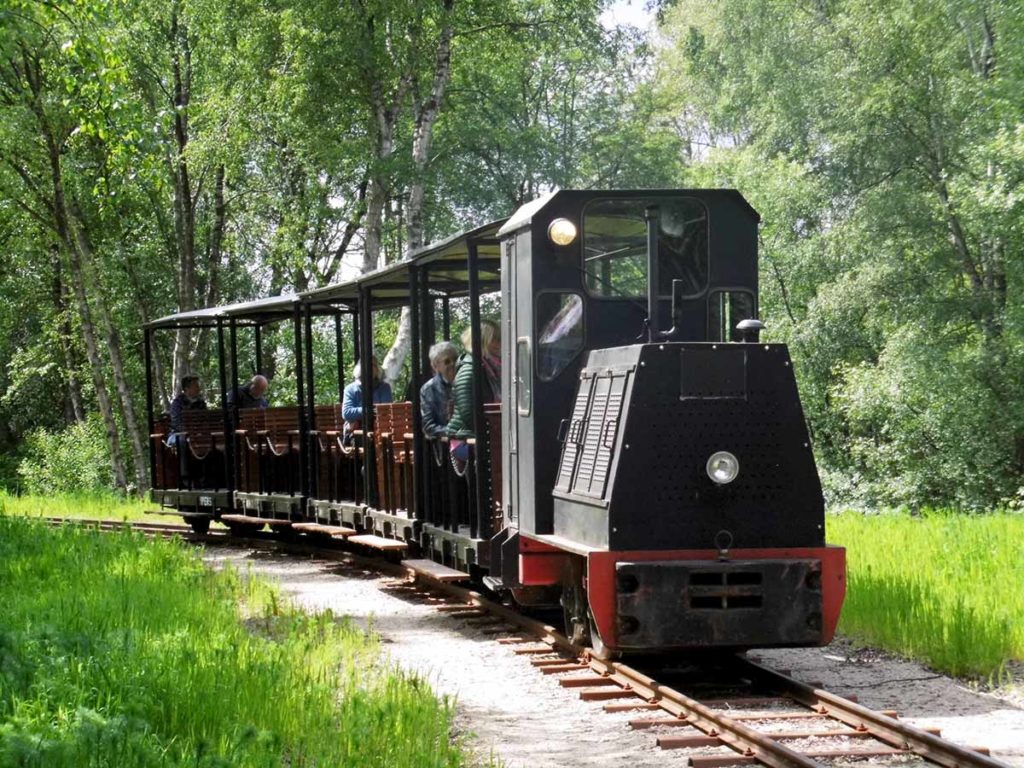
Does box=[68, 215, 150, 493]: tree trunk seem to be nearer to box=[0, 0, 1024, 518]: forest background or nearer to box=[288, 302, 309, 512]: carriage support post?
box=[0, 0, 1024, 518]: forest background

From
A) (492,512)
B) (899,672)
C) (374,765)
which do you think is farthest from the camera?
(492,512)

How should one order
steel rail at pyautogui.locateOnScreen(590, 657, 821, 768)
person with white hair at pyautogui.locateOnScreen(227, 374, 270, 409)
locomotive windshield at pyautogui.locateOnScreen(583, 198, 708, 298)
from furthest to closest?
1. person with white hair at pyautogui.locateOnScreen(227, 374, 270, 409)
2. locomotive windshield at pyautogui.locateOnScreen(583, 198, 708, 298)
3. steel rail at pyautogui.locateOnScreen(590, 657, 821, 768)

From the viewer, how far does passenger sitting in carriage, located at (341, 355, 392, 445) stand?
50.2ft

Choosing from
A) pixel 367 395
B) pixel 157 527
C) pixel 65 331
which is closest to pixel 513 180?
pixel 65 331

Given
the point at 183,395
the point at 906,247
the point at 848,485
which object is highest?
the point at 906,247

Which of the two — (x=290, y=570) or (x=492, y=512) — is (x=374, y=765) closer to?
(x=492, y=512)

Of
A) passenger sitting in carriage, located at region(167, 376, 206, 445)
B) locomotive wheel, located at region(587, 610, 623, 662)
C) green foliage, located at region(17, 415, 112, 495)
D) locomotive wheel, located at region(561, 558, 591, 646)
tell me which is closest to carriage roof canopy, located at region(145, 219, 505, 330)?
passenger sitting in carriage, located at region(167, 376, 206, 445)

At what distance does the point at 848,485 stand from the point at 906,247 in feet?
17.8

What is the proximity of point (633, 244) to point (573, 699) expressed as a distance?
116 inches

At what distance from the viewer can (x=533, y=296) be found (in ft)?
30.6

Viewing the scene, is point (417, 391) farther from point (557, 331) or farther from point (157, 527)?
point (157, 527)

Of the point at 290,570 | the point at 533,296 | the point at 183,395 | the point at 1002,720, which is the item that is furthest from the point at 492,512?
the point at 183,395

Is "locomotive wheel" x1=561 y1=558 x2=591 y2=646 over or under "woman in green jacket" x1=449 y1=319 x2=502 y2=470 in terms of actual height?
under

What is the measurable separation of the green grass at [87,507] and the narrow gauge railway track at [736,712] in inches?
578
